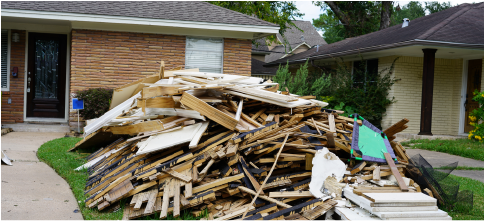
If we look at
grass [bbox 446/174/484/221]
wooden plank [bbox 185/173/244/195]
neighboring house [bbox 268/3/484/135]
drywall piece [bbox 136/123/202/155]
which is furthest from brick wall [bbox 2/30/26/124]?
grass [bbox 446/174/484/221]

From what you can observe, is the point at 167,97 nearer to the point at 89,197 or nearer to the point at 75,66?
the point at 89,197

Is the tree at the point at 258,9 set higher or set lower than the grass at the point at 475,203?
higher

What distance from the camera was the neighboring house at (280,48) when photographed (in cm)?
2718

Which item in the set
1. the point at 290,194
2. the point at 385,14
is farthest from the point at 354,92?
the point at 385,14

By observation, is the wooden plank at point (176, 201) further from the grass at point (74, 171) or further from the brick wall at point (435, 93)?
the brick wall at point (435, 93)

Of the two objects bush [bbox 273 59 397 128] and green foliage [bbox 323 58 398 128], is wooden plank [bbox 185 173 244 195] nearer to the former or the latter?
bush [bbox 273 59 397 128]

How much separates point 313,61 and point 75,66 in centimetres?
1068

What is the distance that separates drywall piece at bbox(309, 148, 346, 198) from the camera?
4.41 meters

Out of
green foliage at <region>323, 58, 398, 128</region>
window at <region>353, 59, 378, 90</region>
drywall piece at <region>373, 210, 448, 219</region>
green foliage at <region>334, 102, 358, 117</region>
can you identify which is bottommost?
drywall piece at <region>373, 210, 448, 219</region>

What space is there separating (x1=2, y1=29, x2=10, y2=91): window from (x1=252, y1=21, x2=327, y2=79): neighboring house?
1620cm

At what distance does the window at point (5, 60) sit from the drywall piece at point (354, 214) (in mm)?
11642

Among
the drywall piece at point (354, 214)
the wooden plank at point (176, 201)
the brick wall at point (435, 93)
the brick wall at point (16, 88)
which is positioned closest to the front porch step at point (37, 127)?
the brick wall at point (16, 88)

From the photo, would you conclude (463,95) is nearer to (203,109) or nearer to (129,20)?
(129,20)

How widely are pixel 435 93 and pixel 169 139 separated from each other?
39.8 ft
